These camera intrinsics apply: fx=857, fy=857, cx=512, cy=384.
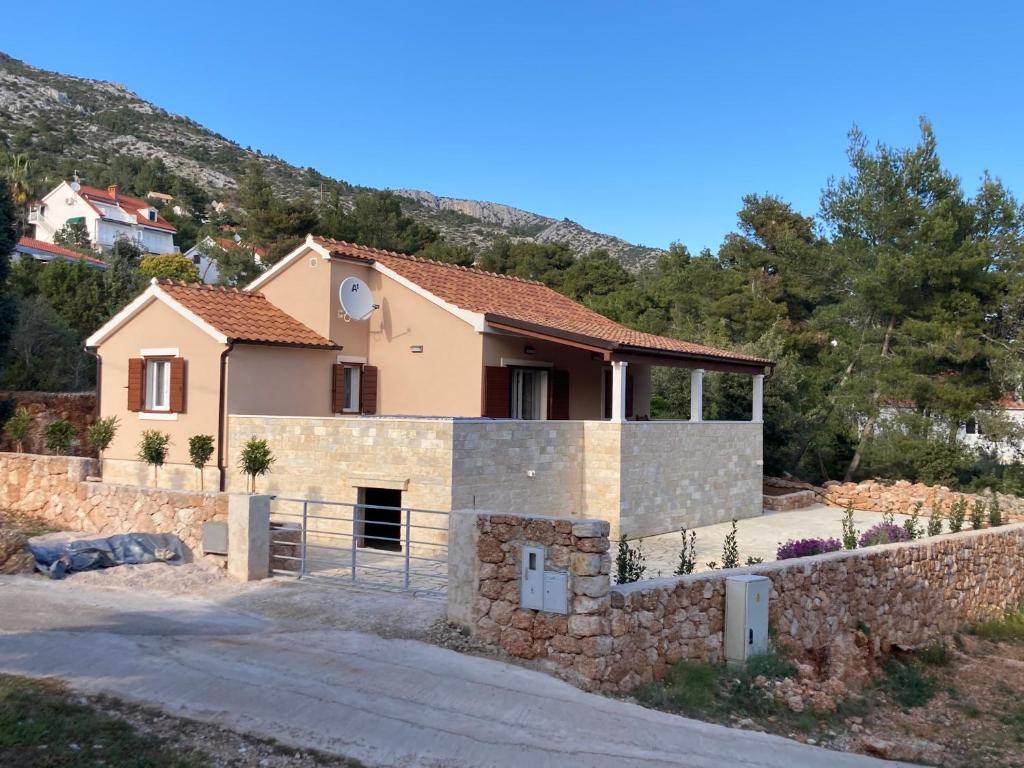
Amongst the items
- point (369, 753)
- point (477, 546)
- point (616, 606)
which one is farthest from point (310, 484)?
point (369, 753)

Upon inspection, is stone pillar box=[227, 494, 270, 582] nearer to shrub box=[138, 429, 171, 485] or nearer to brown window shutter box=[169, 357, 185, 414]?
shrub box=[138, 429, 171, 485]

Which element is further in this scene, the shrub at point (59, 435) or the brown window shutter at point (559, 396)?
the brown window shutter at point (559, 396)

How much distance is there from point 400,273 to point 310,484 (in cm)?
594

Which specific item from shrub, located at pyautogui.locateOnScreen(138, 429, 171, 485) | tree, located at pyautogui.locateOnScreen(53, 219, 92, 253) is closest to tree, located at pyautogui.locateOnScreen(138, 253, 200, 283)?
tree, located at pyautogui.locateOnScreen(53, 219, 92, 253)

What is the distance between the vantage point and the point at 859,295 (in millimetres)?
28203

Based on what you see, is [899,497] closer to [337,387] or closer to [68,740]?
[337,387]

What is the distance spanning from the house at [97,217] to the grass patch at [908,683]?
61.3m

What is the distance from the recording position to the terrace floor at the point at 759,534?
14.6 meters

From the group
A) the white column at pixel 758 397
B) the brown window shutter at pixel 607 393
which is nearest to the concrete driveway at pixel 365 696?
the brown window shutter at pixel 607 393

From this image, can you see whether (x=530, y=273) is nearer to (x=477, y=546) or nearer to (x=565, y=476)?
(x=565, y=476)

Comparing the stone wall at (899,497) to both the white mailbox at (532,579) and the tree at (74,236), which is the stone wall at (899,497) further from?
the tree at (74,236)

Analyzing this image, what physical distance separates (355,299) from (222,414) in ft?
13.1

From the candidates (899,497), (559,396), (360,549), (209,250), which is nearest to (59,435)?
(360,549)

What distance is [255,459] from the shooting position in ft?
48.3
